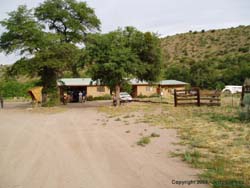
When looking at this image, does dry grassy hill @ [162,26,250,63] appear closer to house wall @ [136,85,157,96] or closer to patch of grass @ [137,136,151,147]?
house wall @ [136,85,157,96]

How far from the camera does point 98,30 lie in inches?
1831

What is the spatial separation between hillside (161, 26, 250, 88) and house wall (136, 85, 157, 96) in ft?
16.9

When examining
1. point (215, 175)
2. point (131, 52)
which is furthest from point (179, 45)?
point (215, 175)

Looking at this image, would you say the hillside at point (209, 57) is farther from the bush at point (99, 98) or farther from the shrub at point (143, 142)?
the shrub at point (143, 142)

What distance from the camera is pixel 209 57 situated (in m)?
77.8

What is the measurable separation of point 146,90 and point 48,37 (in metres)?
26.7

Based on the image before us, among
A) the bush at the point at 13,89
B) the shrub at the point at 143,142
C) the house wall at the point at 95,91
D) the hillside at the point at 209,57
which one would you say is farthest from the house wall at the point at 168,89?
the shrub at the point at 143,142

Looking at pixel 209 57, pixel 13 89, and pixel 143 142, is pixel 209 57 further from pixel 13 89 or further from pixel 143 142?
pixel 143 142

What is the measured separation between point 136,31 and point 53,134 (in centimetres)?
2570

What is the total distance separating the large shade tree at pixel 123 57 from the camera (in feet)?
118

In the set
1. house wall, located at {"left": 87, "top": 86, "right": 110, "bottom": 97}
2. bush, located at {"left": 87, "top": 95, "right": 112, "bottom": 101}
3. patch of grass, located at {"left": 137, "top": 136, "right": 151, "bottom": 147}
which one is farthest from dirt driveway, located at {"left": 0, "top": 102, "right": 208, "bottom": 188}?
house wall, located at {"left": 87, "top": 86, "right": 110, "bottom": 97}

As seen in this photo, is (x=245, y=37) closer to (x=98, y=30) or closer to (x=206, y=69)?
(x=206, y=69)

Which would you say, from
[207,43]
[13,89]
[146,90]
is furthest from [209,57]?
[13,89]

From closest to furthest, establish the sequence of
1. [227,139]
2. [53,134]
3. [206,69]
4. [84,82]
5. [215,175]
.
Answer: [215,175] → [227,139] → [53,134] → [84,82] → [206,69]
